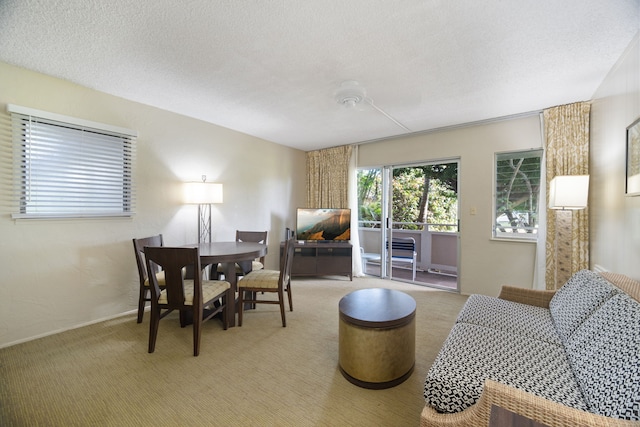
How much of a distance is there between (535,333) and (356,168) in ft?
12.2

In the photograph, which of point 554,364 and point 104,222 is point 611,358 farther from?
point 104,222

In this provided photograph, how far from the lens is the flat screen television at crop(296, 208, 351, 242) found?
4781mm

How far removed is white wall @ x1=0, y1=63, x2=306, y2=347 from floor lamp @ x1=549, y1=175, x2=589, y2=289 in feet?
12.8

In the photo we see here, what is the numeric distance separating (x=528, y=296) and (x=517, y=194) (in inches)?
71.8

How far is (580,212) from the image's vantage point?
2.88 metres

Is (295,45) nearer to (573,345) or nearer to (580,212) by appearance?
(573,345)

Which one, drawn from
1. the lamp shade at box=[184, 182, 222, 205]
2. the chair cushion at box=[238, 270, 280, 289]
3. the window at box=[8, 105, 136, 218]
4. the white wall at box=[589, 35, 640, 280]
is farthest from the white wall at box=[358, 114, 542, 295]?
the window at box=[8, 105, 136, 218]

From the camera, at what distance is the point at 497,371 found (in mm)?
1261

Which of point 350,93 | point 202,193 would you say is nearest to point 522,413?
point 350,93

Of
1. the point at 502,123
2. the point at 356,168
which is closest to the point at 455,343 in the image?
the point at 502,123

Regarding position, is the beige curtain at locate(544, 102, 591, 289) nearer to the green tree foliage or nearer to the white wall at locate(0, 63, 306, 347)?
the green tree foliage

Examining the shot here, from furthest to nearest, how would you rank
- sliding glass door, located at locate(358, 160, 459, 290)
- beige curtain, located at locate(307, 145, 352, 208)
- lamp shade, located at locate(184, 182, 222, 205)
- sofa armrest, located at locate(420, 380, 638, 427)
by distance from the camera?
beige curtain, located at locate(307, 145, 352, 208) → sliding glass door, located at locate(358, 160, 459, 290) → lamp shade, located at locate(184, 182, 222, 205) → sofa armrest, located at locate(420, 380, 638, 427)

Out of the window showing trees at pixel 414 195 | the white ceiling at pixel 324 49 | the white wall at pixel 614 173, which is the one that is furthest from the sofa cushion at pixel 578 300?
the window showing trees at pixel 414 195

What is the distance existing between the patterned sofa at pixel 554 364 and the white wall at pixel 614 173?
0.43 m
